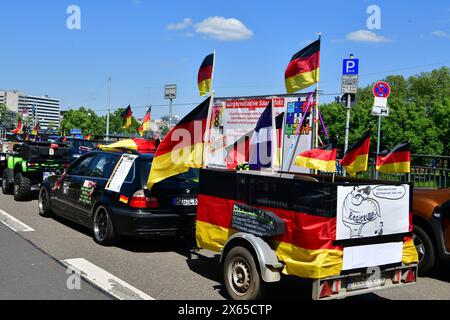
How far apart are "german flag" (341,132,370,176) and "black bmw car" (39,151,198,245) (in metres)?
2.44

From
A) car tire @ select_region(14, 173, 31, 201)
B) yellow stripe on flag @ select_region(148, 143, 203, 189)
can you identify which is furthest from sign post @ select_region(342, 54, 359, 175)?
car tire @ select_region(14, 173, 31, 201)

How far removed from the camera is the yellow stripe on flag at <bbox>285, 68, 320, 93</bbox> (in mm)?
9203

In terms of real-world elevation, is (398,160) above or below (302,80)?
below

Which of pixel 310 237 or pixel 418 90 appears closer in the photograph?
pixel 310 237

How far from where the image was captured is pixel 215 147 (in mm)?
14250

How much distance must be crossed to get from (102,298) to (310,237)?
2.32 meters

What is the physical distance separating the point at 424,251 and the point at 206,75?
437 cm

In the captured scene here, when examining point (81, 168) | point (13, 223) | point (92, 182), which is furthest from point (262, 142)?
point (13, 223)

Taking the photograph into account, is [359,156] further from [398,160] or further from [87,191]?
[87,191]

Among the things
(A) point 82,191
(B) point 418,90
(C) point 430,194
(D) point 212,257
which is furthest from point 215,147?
(B) point 418,90

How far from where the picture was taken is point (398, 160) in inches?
314

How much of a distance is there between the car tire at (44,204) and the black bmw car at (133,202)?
1859 mm

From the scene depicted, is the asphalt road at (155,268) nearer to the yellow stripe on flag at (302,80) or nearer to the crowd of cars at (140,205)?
the crowd of cars at (140,205)
